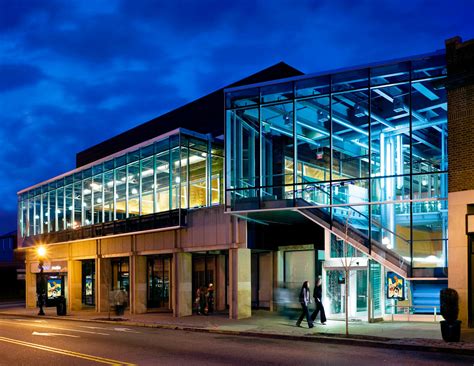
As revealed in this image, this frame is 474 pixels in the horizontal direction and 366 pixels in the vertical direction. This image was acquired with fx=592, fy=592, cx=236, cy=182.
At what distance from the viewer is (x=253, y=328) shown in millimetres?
20781

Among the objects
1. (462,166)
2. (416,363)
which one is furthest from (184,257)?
(416,363)

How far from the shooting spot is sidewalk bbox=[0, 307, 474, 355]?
51.1 feet

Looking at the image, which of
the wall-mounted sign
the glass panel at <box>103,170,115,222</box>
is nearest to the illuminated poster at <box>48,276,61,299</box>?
the wall-mounted sign

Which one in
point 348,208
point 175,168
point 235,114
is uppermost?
point 235,114

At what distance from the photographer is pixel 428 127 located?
2458cm

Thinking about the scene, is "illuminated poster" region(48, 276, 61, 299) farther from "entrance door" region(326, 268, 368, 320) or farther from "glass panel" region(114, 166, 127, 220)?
"entrance door" region(326, 268, 368, 320)

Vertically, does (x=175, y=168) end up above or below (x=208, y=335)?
above

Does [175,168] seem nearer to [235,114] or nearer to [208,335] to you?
[235,114]

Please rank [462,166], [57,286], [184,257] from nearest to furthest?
[462,166]
[184,257]
[57,286]

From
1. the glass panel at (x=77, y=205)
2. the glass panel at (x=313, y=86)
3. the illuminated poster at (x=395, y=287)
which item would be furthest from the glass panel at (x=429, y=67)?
the glass panel at (x=77, y=205)

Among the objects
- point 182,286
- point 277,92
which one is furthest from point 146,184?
point 277,92

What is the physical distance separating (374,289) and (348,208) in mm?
3226

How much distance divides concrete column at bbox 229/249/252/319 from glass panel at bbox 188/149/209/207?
4.69 metres

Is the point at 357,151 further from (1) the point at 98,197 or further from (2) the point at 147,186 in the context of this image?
(1) the point at 98,197
